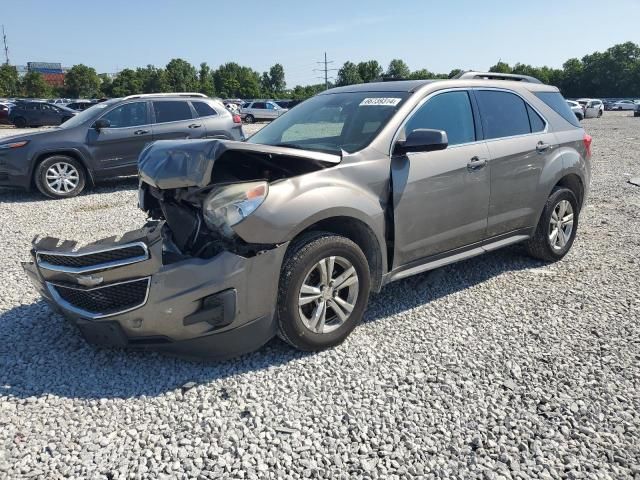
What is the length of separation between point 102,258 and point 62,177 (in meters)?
6.84

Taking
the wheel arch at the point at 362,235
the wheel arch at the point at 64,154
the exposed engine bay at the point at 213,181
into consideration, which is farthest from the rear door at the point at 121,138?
the wheel arch at the point at 362,235

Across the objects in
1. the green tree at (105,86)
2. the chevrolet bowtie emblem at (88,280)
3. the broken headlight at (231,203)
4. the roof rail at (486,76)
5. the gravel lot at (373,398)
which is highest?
the green tree at (105,86)

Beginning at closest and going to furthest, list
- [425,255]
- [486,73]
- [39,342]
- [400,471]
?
[400,471], [39,342], [425,255], [486,73]

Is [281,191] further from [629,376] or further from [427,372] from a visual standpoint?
[629,376]

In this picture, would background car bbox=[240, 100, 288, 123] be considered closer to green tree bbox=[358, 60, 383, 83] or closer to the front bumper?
the front bumper

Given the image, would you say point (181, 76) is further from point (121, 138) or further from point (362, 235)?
point (362, 235)

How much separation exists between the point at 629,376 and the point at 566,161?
101 inches

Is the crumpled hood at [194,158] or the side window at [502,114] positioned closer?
the crumpled hood at [194,158]

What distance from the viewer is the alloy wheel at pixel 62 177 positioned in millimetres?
8859

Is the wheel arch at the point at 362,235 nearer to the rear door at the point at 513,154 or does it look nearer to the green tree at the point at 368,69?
the rear door at the point at 513,154

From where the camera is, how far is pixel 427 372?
324 cm

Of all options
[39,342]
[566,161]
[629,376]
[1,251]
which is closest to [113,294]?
[39,342]

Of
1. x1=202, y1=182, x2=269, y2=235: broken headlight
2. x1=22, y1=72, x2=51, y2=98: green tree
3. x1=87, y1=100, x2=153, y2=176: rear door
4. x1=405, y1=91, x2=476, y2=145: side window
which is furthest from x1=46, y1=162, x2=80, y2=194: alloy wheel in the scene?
x1=22, y1=72, x2=51, y2=98: green tree

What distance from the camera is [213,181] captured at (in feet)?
11.2
